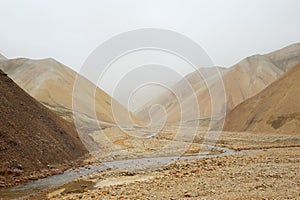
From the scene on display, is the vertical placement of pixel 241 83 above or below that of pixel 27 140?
below

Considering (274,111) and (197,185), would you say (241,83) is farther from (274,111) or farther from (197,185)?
(197,185)

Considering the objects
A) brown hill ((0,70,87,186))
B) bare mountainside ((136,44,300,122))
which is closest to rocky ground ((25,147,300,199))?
brown hill ((0,70,87,186))

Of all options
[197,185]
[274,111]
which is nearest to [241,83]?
[274,111]

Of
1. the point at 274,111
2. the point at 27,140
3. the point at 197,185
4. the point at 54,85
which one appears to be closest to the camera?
the point at 197,185

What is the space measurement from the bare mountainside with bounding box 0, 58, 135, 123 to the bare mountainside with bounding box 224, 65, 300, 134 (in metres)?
29.9

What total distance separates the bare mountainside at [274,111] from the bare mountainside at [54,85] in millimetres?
29907

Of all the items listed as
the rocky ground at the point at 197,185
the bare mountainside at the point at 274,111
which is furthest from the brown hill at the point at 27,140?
the bare mountainside at the point at 274,111

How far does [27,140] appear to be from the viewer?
2252cm

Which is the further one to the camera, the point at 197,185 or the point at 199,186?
the point at 197,185

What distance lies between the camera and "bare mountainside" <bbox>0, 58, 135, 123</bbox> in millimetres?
79625

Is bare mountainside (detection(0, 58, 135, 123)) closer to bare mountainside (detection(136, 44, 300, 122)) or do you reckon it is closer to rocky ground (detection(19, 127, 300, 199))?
bare mountainside (detection(136, 44, 300, 122))

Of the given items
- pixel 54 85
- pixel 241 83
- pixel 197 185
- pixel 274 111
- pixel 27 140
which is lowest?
pixel 274 111

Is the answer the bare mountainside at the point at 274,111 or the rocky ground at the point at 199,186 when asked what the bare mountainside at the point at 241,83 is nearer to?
the bare mountainside at the point at 274,111

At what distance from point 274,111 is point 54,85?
5901 cm
